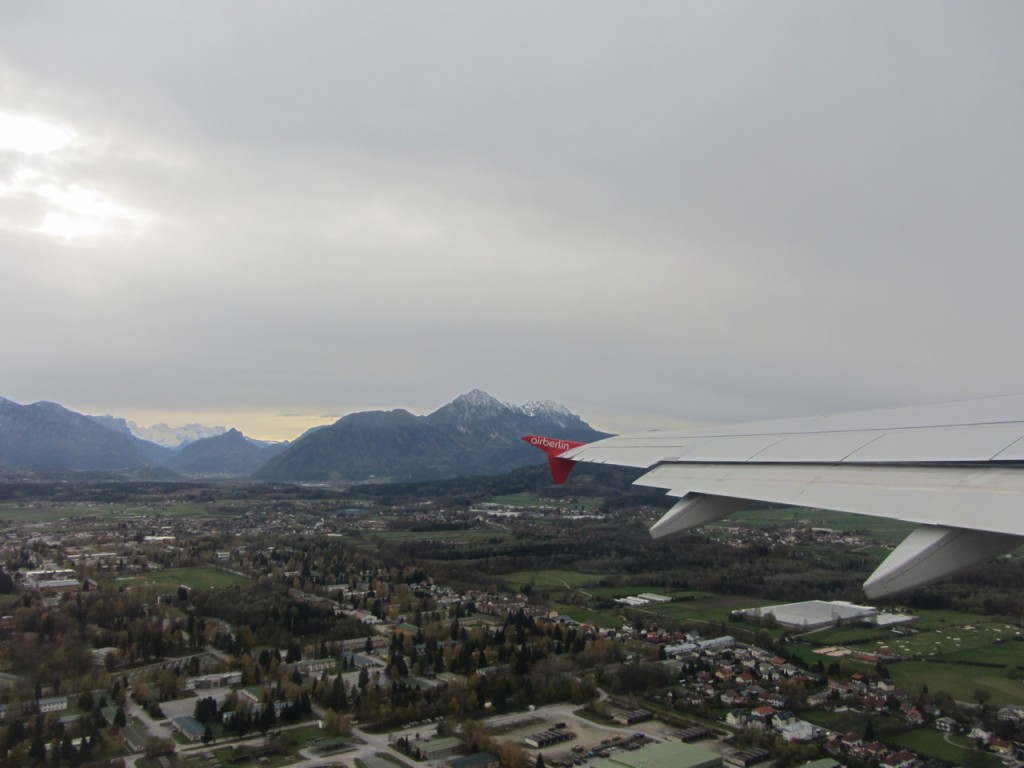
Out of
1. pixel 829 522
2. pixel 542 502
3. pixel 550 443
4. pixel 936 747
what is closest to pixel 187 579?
pixel 936 747

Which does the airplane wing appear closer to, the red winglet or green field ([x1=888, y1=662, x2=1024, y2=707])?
the red winglet

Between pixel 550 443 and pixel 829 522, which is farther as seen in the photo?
pixel 829 522

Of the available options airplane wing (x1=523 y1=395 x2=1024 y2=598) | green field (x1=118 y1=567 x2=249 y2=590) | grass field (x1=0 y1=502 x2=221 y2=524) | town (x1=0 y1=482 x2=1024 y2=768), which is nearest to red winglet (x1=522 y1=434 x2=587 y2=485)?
airplane wing (x1=523 y1=395 x2=1024 y2=598)

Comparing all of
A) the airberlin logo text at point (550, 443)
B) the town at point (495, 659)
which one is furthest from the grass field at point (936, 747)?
the airberlin logo text at point (550, 443)

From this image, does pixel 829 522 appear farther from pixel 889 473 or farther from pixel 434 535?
pixel 889 473

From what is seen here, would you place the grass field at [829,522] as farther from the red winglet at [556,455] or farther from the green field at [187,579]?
the red winglet at [556,455]
